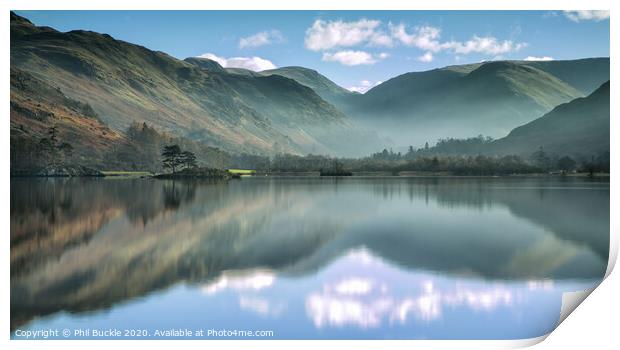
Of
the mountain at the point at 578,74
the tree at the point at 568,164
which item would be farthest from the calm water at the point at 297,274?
the mountain at the point at 578,74

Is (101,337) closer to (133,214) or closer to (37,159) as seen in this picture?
(133,214)

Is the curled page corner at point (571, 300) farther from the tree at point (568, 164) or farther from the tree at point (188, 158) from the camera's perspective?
the tree at point (568, 164)

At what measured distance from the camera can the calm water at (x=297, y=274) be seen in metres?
6.05

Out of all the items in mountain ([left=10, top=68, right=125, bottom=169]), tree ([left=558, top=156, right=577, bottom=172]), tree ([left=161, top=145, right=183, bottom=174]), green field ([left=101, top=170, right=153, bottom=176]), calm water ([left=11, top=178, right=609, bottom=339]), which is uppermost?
mountain ([left=10, top=68, right=125, bottom=169])

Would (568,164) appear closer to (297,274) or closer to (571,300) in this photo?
(571,300)

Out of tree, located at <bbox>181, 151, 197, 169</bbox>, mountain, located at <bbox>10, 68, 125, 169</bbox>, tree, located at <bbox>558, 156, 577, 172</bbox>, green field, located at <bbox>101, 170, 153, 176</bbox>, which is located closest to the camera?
mountain, located at <bbox>10, 68, 125, 169</bbox>

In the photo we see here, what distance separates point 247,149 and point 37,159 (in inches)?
3919

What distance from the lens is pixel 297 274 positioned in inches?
315

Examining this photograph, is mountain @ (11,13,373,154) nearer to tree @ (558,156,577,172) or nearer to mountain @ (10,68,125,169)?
mountain @ (10,68,125,169)

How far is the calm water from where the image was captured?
238 inches

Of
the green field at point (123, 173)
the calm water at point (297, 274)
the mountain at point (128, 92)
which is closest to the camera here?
the calm water at point (297, 274)

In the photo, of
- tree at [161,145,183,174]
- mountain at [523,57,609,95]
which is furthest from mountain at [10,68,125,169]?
mountain at [523,57,609,95]
